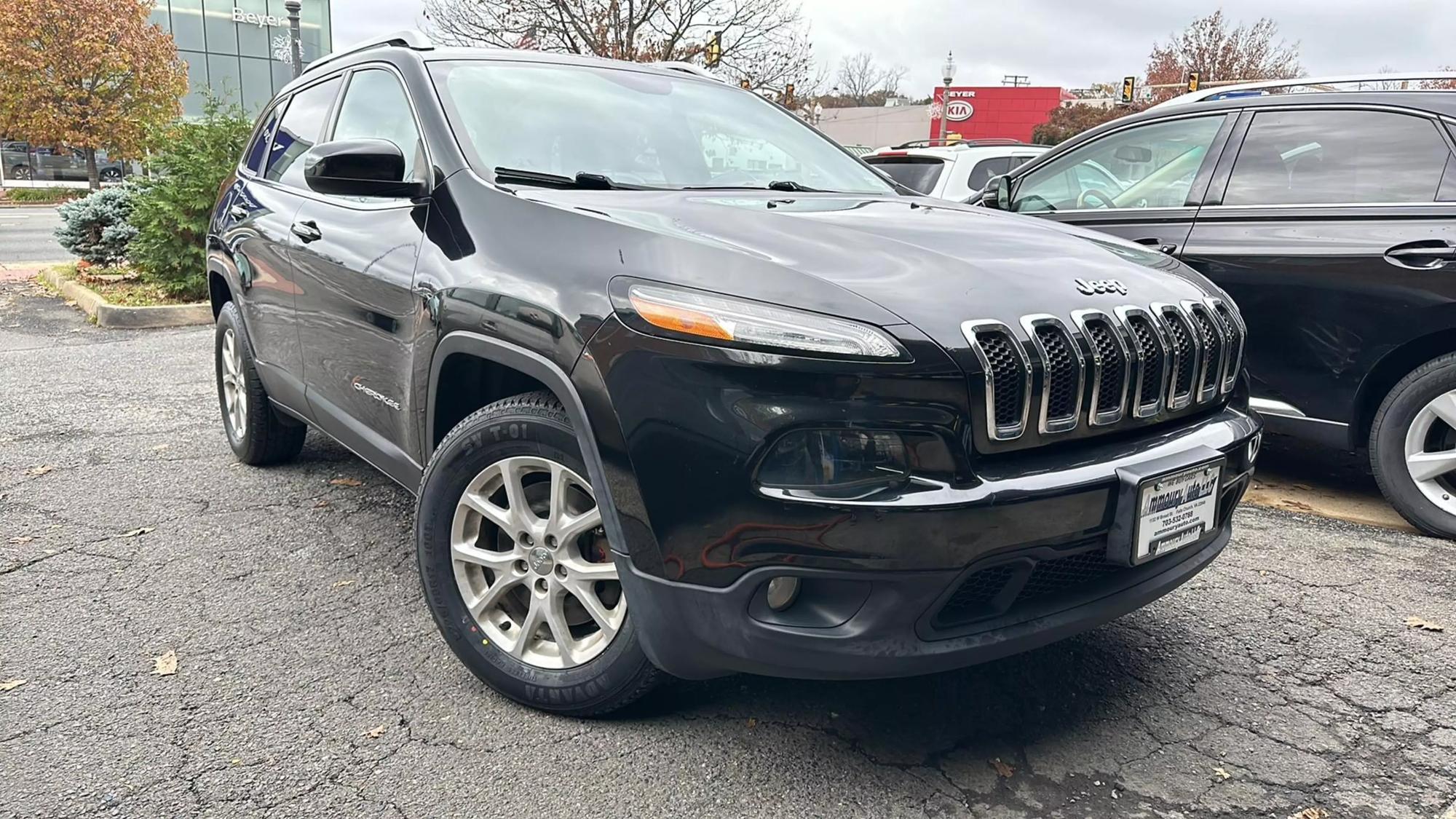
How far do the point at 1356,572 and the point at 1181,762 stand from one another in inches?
65.4

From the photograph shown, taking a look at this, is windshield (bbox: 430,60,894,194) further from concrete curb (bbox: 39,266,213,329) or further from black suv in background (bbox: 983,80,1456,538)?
concrete curb (bbox: 39,266,213,329)

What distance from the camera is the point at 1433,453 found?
12.9 ft

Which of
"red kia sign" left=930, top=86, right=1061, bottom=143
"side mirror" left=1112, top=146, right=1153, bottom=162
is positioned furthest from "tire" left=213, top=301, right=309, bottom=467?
"red kia sign" left=930, top=86, right=1061, bottom=143

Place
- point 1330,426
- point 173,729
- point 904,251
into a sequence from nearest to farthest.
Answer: point 904,251 < point 173,729 < point 1330,426

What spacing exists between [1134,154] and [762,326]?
3622 millimetres

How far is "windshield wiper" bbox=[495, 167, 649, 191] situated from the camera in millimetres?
2873

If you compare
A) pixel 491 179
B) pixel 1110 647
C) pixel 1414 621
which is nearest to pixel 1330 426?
pixel 1414 621

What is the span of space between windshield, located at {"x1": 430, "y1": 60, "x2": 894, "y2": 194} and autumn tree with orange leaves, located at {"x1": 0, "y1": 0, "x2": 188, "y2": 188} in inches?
1209

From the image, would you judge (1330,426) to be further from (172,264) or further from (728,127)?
(172,264)

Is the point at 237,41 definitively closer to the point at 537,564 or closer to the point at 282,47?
the point at 282,47

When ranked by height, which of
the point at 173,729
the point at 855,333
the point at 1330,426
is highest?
the point at 855,333

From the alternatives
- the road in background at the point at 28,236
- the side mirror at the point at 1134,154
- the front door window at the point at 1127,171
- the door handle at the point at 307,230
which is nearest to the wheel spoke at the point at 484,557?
the door handle at the point at 307,230

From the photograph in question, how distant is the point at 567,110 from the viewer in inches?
129

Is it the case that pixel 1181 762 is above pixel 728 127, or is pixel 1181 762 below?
below
